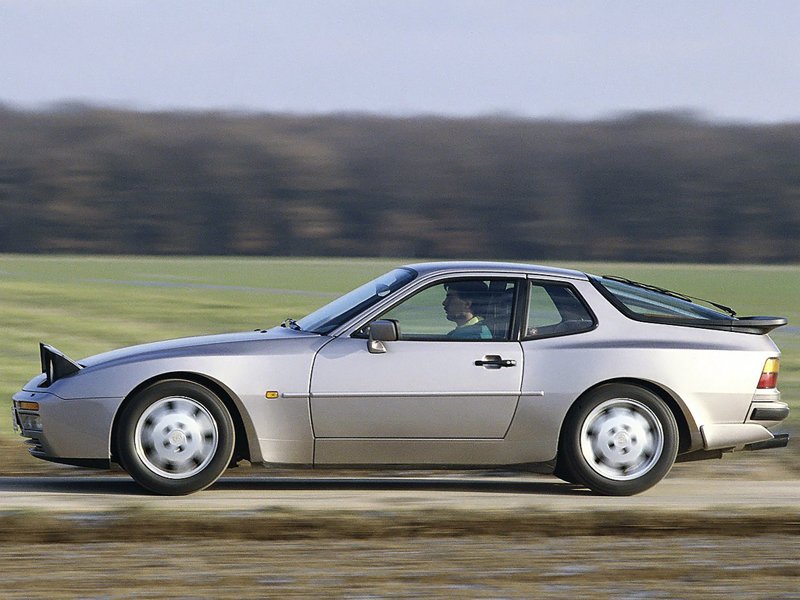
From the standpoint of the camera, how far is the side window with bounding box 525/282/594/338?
7.41 m

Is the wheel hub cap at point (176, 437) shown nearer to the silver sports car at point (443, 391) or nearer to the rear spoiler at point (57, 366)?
the silver sports car at point (443, 391)

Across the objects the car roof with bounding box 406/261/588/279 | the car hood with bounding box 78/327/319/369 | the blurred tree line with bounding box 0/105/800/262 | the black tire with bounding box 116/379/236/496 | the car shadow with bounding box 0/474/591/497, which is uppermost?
the blurred tree line with bounding box 0/105/800/262

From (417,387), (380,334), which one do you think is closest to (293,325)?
(380,334)

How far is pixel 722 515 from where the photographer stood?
659 cm

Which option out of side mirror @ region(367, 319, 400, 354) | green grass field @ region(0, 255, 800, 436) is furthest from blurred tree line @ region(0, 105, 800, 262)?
side mirror @ region(367, 319, 400, 354)

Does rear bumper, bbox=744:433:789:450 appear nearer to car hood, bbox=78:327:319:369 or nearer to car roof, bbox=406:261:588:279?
car roof, bbox=406:261:588:279

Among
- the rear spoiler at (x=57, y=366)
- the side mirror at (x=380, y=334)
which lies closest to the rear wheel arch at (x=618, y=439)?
the side mirror at (x=380, y=334)

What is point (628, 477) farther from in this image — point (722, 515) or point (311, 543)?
point (311, 543)

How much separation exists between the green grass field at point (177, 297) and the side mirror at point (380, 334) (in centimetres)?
468

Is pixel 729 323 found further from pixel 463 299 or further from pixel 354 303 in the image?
pixel 354 303

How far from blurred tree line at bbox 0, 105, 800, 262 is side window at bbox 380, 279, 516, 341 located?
59.9m

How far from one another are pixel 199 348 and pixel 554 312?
6.88 feet

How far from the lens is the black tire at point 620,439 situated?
726cm

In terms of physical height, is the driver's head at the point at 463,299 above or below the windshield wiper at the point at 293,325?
above
